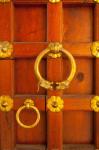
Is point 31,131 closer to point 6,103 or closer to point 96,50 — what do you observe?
point 6,103

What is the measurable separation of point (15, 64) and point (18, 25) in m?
0.12

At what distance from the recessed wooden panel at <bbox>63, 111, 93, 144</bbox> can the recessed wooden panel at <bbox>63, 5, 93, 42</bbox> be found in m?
0.23

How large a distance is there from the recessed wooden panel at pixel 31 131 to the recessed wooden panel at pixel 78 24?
25 cm

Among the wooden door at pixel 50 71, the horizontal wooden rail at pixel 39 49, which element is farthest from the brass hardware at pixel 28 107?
the horizontal wooden rail at pixel 39 49

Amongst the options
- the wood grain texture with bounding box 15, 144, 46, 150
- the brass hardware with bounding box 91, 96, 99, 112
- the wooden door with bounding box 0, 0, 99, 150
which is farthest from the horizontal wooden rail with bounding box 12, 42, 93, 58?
the wood grain texture with bounding box 15, 144, 46, 150

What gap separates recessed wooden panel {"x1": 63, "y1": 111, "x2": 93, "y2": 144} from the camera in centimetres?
89

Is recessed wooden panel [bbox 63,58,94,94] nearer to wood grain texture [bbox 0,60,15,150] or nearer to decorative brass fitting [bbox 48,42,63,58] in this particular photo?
decorative brass fitting [bbox 48,42,63,58]

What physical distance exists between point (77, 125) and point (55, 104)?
0.34 ft

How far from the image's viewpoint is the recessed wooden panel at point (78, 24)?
88cm

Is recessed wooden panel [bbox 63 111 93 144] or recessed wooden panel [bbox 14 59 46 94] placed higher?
recessed wooden panel [bbox 14 59 46 94]

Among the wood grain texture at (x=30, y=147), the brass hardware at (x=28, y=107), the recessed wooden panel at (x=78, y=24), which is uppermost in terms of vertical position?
the recessed wooden panel at (x=78, y=24)

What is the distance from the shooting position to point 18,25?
0.89 metres

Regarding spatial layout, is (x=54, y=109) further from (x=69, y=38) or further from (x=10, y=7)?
(x=10, y=7)

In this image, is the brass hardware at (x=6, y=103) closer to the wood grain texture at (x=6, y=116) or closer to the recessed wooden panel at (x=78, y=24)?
the wood grain texture at (x=6, y=116)
